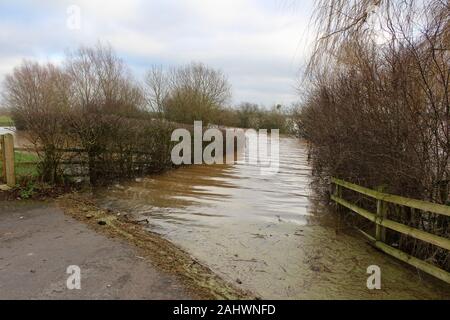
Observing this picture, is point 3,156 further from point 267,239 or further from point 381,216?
point 381,216

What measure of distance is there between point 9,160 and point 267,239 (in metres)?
6.75

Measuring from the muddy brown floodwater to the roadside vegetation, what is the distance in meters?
0.80

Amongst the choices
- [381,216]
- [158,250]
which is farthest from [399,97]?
[158,250]

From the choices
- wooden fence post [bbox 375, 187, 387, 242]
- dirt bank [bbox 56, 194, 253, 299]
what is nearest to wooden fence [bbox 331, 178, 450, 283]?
wooden fence post [bbox 375, 187, 387, 242]

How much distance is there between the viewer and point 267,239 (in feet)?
23.7

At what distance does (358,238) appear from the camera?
761cm

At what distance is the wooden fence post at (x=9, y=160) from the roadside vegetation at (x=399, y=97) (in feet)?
Result: 24.9

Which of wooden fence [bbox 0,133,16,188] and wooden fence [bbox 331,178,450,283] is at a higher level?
wooden fence [bbox 0,133,16,188]

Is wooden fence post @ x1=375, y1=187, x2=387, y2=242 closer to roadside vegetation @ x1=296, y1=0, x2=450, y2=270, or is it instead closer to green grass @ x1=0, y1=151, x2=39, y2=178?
roadside vegetation @ x1=296, y1=0, x2=450, y2=270

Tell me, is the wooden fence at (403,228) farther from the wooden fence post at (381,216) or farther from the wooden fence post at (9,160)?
the wooden fence post at (9,160)

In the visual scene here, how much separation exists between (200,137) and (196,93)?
51.7ft

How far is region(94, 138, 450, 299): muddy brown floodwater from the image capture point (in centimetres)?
521

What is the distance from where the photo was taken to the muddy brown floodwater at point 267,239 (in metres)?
5.21
